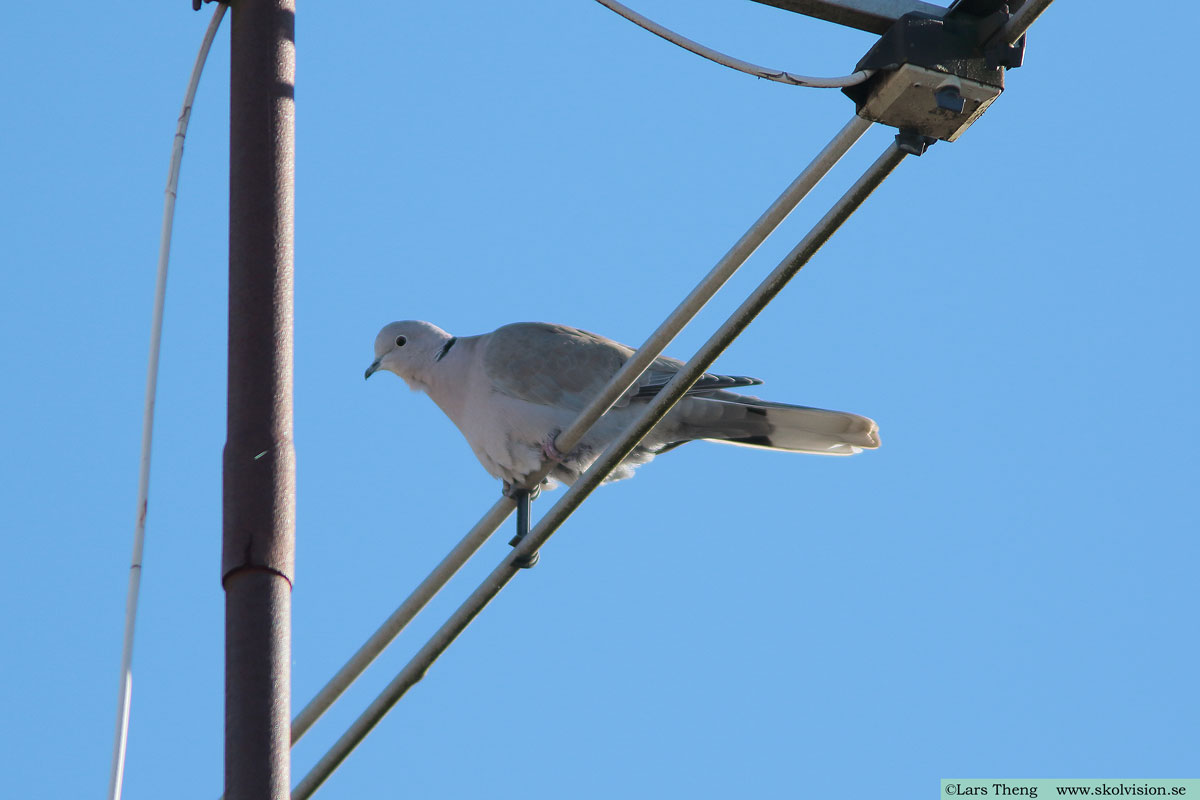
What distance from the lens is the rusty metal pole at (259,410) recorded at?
262cm

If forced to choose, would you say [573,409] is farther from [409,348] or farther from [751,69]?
[751,69]

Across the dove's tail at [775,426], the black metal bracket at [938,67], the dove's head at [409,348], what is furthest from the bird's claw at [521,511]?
the dove's head at [409,348]

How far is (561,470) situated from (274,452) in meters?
2.89

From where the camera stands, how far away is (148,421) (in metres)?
3.35

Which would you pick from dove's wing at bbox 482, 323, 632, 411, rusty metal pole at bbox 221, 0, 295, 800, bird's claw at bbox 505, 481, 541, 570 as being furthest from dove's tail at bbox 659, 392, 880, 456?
rusty metal pole at bbox 221, 0, 295, 800

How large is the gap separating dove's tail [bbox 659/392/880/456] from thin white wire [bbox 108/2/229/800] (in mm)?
2692

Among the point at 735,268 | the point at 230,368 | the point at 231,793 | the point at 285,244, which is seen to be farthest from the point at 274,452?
the point at 735,268

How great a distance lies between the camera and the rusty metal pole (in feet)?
8.60

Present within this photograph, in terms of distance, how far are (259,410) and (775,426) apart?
123 inches

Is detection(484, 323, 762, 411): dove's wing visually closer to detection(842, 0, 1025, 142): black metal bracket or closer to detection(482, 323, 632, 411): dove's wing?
detection(482, 323, 632, 411): dove's wing

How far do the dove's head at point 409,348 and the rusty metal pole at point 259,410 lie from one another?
11.4ft

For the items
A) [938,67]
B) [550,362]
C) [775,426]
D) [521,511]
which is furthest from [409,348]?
[938,67]

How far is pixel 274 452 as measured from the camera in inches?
111

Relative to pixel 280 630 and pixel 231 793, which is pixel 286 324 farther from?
pixel 231 793
